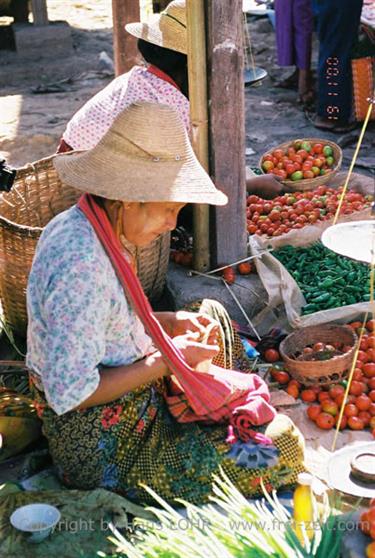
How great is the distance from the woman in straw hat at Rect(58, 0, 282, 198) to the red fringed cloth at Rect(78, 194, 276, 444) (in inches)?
60.7

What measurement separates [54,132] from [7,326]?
11.2ft

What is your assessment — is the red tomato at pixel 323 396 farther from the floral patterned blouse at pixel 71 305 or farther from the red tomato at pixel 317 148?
the red tomato at pixel 317 148

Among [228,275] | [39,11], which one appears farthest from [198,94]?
[39,11]

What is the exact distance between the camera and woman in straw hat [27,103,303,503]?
2660mm

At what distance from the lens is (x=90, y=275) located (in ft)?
8.73

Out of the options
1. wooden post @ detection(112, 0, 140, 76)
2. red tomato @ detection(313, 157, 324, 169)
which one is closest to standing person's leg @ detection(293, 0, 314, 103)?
wooden post @ detection(112, 0, 140, 76)

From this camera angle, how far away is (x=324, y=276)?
446cm

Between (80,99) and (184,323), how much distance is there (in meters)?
5.66

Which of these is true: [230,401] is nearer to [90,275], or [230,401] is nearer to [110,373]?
[110,373]

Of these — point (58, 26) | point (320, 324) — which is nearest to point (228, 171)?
point (320, 324)

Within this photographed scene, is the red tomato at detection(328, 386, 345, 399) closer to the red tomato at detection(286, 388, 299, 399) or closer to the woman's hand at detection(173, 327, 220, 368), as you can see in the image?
the red tomato at detection(286, 388, 299, 399)

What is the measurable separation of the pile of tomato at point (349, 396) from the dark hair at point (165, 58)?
149cm

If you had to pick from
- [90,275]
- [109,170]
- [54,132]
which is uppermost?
[109,170]

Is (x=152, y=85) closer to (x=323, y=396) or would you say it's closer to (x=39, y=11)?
(x=323, y=396)
